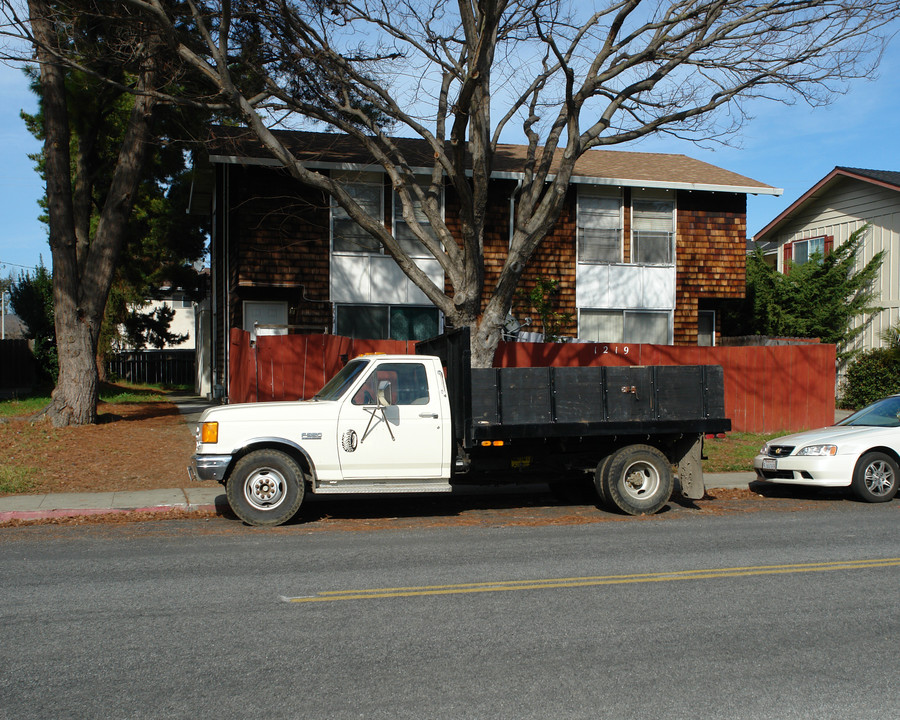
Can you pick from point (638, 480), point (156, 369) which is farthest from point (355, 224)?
point (156, 369)

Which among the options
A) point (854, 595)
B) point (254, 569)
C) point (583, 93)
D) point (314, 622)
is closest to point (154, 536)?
point (254, 569)

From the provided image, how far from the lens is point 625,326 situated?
2173 centimetres

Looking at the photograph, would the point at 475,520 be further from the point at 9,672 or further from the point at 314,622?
the point at 9,672

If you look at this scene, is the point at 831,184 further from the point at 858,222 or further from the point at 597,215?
the point at 597,215

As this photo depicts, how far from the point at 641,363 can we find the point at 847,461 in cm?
658

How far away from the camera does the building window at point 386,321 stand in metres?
19.9

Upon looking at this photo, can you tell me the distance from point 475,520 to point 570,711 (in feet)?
19.3

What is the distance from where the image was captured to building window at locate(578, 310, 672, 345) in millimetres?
21594

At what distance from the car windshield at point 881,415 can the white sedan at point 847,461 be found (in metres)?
0.20

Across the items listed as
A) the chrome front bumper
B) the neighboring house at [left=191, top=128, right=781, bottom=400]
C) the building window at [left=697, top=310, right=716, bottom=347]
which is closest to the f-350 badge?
the chrome front bumper

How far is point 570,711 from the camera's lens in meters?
4.19

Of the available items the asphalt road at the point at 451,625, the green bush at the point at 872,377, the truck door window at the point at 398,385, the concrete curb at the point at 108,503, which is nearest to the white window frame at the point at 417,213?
the concrete curb at the point at 108,503

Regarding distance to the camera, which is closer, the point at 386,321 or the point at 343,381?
the point at 343,381

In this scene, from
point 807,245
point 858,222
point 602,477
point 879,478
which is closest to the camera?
point 602,477
